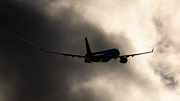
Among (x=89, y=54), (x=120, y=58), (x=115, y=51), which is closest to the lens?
(x=89, y=54)

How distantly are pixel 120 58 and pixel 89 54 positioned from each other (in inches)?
746

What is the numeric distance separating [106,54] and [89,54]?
18.9 meters

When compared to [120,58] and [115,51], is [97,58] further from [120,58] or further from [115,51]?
[115,51]

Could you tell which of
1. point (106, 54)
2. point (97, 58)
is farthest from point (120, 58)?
point (97, 58)

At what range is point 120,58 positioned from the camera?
248 feet

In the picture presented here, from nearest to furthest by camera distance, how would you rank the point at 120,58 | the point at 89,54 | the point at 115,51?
the point at 89,54
the point at 120,58
the point at 115,51

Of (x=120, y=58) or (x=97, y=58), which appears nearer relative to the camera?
(x=97, y=58)

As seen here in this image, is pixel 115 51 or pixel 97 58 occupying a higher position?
pixel 115 51

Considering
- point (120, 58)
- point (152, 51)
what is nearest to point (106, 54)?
point (120, 58)

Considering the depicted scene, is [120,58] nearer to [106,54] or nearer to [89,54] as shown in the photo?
[106,54]

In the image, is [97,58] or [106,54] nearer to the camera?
[97,58]

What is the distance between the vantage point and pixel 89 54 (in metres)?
62.6

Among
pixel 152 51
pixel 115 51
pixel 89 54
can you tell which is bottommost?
pixel 89 54

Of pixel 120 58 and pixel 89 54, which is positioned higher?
pixel 120 58
